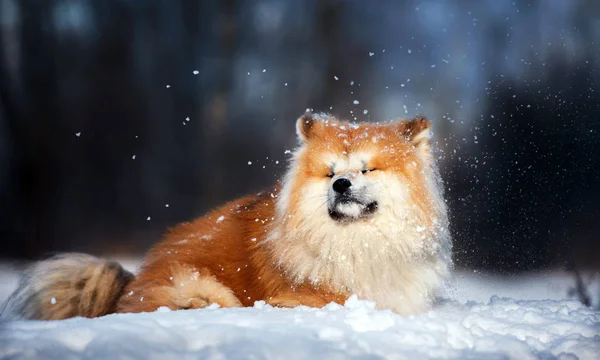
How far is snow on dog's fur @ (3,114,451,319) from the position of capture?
209 cm

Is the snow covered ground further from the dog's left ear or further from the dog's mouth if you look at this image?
the dog's left ear

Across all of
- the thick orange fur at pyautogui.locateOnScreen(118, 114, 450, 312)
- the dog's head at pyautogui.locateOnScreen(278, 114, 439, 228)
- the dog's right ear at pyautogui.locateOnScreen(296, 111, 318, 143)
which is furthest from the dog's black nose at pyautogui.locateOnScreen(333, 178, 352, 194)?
the dog's right ear at pyautogui.locateOnScreen(296, 111, 318, 143)

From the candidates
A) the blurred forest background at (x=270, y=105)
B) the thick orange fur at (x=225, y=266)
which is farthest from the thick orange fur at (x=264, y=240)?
the blurred forest background at (x=270, y=105)

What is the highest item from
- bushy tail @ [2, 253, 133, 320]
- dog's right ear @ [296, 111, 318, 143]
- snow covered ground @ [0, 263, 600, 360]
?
dog's right ear @ [296, 111, 318, 143]

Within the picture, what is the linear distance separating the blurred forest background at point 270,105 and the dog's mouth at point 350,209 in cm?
60

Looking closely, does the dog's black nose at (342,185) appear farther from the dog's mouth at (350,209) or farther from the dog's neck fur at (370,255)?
the dog's neck fur at (370,255)

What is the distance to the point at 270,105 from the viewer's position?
2.67 meters

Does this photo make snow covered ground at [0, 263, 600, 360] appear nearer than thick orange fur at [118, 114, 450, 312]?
Yes

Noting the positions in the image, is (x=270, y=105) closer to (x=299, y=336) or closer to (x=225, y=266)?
Result: (x=225, y=266)

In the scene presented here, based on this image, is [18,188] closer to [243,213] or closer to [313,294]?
[243,213]

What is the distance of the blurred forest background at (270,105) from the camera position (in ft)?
8.01

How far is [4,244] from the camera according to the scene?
2295 mm

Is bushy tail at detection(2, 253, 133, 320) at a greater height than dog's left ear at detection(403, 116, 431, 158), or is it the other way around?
dog's left ear at detection(403, 116, 431, 158)

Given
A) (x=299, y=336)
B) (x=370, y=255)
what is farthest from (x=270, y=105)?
(x=299, y=336)
